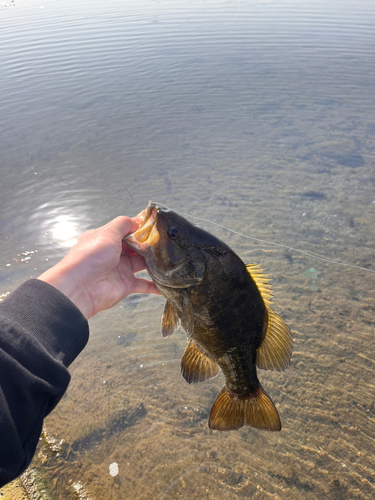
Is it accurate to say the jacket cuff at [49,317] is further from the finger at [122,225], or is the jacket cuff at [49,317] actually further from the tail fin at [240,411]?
the tail fin at [240,411]

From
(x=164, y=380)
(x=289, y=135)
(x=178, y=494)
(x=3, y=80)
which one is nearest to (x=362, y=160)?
(x=289, y=135)

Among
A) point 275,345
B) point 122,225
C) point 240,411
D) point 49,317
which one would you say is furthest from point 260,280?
point 49,317

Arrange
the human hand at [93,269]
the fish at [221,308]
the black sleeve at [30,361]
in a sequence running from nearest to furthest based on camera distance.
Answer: the black sleeve at [30,361] → the fish at [221,308] → the human hand at [93,269]

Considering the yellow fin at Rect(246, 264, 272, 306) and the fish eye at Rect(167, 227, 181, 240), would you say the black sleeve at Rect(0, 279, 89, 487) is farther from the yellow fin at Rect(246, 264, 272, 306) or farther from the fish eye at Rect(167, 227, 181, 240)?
the yellow fin at Rect(246, 264, 272, 306)

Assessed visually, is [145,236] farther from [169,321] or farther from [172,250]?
[169,321]

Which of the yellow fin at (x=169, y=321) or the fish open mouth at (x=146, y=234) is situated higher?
the fish open mouth at (x=146, y=234)

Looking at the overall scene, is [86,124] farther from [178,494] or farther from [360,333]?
[178,494]

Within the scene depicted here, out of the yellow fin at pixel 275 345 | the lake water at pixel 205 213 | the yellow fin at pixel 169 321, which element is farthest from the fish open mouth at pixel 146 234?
the lake water at pixel 205 213
